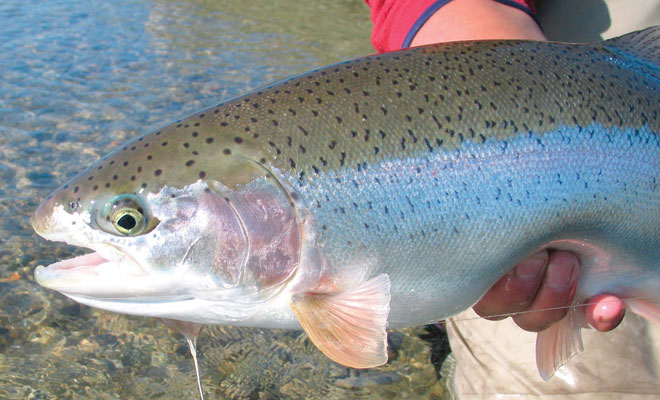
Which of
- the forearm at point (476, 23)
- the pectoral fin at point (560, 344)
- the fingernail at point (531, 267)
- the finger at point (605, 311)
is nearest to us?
the fingernail at point (531, 267)

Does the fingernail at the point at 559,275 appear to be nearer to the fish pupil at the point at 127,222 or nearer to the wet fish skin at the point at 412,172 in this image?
the wet fish skin at the point at 412,172

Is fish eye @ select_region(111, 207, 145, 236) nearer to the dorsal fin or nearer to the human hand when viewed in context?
the human hand

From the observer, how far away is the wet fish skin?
1.70 m

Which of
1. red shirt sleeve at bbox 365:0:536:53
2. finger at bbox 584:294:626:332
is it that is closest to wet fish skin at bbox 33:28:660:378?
finger at bbox 584:294:626:332

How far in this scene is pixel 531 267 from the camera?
203cm

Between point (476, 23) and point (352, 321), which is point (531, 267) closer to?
point (352, 321)

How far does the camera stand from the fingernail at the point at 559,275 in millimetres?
2031

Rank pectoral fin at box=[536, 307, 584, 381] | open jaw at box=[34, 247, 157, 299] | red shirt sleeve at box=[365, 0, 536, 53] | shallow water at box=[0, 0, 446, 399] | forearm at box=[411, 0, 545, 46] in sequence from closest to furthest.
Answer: open jaw at box=[34, 247, 157, 299] → pectoral fin at box=[536, 307, 584, 381] → forearm at box=[411, 0, 545, 46] → shallow water at box=[0, 0, 446, 399] → red shirt sleeve at box=[365, 0, 536, 53]

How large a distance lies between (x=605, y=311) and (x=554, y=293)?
21cm

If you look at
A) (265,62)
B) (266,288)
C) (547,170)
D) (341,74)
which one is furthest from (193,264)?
(265,62)

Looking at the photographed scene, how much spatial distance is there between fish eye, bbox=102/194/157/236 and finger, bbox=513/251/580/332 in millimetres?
1350

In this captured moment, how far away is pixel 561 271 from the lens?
204 centimetres

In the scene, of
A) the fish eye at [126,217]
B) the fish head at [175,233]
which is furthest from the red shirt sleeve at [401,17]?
the fish eye at [126,217]

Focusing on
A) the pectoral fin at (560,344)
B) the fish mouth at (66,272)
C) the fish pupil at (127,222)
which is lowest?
the pectoral fin at (560,344)
